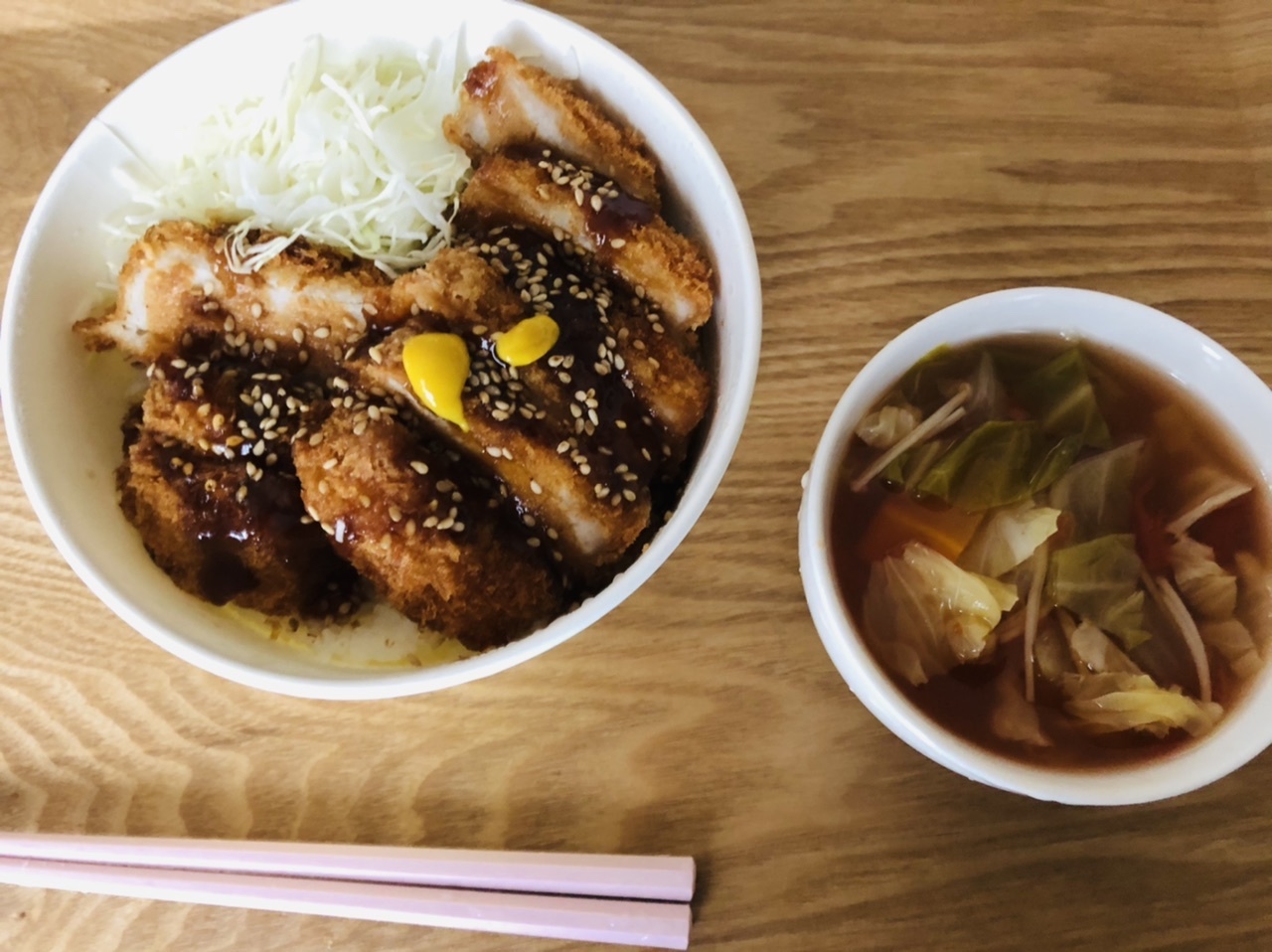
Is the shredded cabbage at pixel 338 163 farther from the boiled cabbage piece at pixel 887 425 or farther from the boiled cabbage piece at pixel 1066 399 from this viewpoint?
the boiled cabbage piece at pixel 1066 399

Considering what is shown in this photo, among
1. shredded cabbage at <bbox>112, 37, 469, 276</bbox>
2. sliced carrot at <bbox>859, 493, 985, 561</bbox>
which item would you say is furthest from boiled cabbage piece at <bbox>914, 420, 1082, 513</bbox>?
shredded cabbage at <bbox>112, 37, 469, 276</bbox>

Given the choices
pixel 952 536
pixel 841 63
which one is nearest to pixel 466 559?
pixel 952 536

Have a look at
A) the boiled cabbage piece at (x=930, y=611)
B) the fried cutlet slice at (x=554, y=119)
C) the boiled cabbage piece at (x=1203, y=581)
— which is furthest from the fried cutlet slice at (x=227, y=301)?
the boiled cabbage piece at (x=1203, y=581)

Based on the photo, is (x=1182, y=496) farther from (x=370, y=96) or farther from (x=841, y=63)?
(x=370, y=96)

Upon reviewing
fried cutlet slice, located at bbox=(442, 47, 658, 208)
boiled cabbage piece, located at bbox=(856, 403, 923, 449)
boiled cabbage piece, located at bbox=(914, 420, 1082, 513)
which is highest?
fried cutlet slice, located at bbox=(442, 47, 658, 208)

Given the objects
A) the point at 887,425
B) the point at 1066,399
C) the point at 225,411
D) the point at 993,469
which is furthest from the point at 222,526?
the point at 1066,399

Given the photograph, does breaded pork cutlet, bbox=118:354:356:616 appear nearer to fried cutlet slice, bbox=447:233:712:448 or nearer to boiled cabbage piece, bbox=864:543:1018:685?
fried cutlet slice, bbox=447:233:712:448
